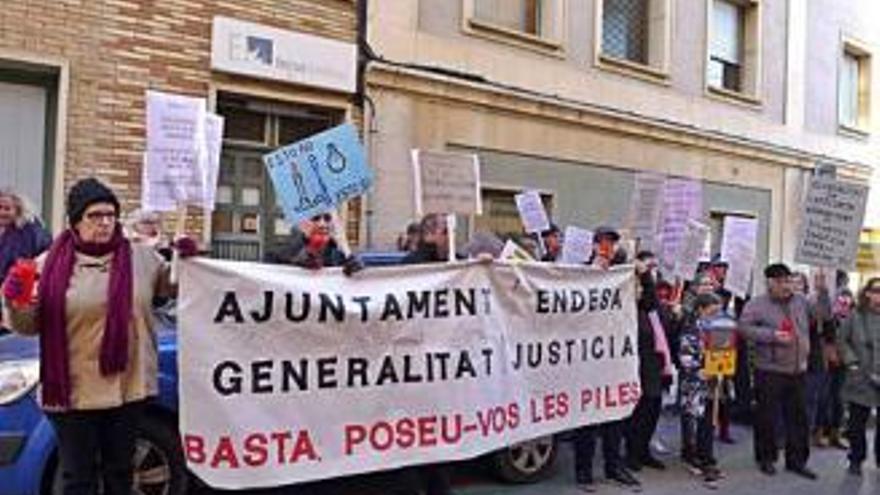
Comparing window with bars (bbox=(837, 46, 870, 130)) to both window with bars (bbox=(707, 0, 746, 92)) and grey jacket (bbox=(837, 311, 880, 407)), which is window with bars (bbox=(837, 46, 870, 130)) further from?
grey jacket (bbox=(837, 311, 880, 407))

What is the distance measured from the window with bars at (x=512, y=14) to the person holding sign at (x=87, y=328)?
9.67 metres

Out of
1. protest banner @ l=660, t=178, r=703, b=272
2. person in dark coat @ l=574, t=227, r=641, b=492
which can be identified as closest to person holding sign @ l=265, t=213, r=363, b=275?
person in dark coat @ l=574, t=227, r=641, b=492

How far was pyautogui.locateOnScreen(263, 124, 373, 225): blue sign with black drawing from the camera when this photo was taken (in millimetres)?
7215

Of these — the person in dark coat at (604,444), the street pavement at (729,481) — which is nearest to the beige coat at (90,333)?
the street pavement at (729,481)

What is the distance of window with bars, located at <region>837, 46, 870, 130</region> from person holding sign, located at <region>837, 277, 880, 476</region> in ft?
42.0

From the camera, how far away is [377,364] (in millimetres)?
6527

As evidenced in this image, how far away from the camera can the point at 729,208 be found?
60.3ft

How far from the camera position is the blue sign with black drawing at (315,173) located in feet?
23.7

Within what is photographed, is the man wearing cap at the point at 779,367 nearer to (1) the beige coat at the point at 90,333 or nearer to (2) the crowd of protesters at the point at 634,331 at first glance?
(2) the crowd of protesters at the point at 634,331

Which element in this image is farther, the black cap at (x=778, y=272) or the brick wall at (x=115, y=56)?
the brick wall at (x=115, y=56)

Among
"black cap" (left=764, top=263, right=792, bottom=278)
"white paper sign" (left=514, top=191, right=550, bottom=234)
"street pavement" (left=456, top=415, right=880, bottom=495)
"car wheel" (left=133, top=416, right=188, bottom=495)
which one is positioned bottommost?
"street pavement" (left=456, top=415, right=880, bottom=495)

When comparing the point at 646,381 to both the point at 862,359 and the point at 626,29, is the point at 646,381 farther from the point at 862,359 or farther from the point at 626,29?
the point at 626,29

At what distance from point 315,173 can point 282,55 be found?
4795mm

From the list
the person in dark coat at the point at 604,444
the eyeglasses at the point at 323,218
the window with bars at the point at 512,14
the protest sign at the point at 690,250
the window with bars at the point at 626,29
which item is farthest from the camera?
the window with bars at the point at 626,29
